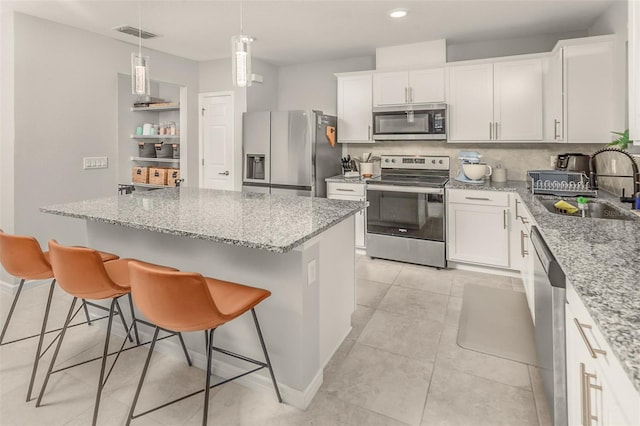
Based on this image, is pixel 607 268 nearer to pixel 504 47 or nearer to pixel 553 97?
pixel 553 97

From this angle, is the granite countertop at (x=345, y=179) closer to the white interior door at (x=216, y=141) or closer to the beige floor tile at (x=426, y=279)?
the beige floor tile at (x=426, y=279)

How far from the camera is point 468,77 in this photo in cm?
404

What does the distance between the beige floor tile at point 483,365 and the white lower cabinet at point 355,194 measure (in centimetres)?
211

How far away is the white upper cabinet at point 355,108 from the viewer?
4578 mm

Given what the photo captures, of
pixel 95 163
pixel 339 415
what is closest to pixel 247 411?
pixel 339 415

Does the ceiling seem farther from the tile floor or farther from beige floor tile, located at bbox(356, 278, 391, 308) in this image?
the tile floor

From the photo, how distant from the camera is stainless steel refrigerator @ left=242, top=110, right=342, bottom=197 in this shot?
442cm

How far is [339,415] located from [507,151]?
3638mm

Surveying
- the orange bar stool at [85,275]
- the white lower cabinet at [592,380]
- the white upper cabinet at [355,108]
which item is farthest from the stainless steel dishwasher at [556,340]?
the white upper cabinet at [355,108]

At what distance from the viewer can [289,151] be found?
4.52 meters

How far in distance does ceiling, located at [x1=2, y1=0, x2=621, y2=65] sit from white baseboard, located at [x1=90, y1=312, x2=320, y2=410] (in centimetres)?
277

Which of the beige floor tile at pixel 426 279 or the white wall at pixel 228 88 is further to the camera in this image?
the white wall at pixel 228 88

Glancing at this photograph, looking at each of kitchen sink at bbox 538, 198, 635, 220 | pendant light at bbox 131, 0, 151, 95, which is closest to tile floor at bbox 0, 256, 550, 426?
kitchen sink at bbox 538, 198, 635, 220

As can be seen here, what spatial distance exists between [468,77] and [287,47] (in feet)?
7.08
